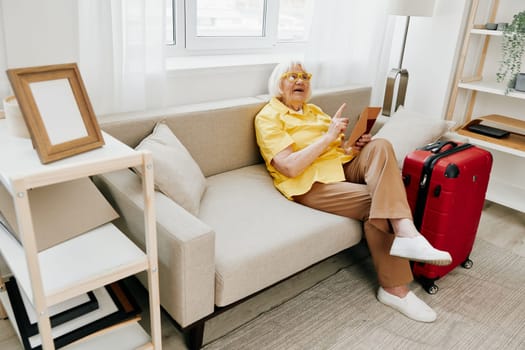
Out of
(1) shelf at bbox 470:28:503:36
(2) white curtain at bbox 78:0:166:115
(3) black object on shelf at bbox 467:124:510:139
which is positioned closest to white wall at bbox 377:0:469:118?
(1) shelf at bbox 470:28:503:36

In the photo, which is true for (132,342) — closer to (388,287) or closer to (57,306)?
(57,306)

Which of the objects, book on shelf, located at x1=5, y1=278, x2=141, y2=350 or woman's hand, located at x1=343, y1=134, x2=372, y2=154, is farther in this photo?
woman's hand, located at x1=343, y1=134, x2=372, y2=154

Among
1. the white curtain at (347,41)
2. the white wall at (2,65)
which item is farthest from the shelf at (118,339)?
the white curtain at (347,41)

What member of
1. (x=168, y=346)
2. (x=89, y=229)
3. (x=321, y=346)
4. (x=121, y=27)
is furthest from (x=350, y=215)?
(x=121, y=27)

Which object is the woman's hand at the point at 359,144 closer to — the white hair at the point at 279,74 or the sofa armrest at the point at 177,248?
the white hair at the point at 279,74

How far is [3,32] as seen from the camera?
5.20 feet

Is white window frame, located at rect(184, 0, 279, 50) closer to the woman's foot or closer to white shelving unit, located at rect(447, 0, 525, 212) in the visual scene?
white shelving unit, located at rect(447, 0, 525, 212)

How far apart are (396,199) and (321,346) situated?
658 millimetres

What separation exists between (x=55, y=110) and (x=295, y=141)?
1.13 metres

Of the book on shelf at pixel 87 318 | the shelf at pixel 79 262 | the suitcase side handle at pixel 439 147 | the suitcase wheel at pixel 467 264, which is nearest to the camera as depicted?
the shelf at pixel 79 262

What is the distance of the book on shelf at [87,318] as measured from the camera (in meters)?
1.34

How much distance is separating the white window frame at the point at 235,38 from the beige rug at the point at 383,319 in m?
1.39

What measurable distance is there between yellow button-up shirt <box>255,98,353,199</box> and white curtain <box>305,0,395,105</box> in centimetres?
63

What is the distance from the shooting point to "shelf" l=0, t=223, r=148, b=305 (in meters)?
1.19
